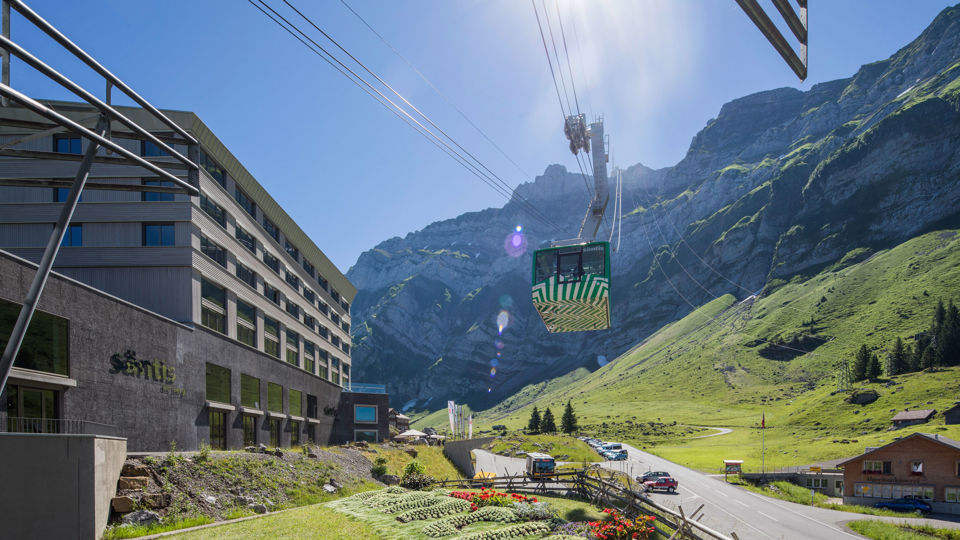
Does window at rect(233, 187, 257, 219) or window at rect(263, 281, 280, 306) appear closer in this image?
window at rect(233, 187, 257, 219)

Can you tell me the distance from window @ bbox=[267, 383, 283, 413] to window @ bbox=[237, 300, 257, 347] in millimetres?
4250

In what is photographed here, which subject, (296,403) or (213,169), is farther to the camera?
(296,403)

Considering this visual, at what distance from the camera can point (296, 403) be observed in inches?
2312

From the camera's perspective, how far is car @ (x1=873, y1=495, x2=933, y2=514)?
177 feet

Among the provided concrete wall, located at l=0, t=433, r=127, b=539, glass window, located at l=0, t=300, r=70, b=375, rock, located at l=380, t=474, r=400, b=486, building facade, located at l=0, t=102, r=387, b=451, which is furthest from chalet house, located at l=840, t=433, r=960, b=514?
glass window, located at l=0, t=300, r=70, b=375

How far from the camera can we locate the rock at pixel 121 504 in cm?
2014

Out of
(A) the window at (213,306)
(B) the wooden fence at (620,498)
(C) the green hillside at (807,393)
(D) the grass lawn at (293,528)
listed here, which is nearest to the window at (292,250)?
(A) the window at (213,306)

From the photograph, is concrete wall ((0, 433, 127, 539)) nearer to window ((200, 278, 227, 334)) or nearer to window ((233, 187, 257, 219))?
window ((200, 278, 227, 334))

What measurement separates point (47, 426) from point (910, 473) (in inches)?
2802

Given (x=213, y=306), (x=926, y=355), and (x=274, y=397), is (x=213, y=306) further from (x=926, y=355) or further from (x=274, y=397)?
(x=926, y=355)

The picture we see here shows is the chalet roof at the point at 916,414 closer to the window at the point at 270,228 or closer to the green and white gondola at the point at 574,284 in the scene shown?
the green and white gondola at the point at 574,284

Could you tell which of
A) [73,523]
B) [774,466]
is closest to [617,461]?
[774,466]

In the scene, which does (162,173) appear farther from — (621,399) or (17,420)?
(621,399)

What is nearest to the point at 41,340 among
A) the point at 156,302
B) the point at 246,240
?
the point at 156,302
